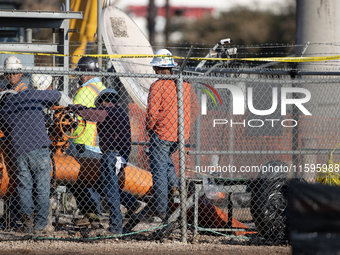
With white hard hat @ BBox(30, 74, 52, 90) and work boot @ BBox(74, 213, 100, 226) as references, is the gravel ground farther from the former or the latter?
white hard hat @ BBox(30, 74, 52, 90)

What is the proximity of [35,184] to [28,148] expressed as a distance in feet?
1.45

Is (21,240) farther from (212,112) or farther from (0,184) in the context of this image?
(212,112)

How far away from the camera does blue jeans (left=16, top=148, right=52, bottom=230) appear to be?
502cm

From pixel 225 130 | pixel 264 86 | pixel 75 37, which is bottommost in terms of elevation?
pixel 225 130

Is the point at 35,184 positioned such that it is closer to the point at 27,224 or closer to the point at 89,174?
the point at 27,224

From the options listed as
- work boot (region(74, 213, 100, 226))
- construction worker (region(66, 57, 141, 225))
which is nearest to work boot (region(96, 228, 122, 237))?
construction worker (region(66, 57, 141, 225))

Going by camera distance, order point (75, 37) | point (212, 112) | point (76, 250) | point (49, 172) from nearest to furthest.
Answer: point (76, 250) → point (49, 172) → point (212, 112) → point (75, 37)

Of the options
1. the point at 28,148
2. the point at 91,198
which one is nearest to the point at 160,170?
→ the point at 91,198

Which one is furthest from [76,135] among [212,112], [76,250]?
[212,112]

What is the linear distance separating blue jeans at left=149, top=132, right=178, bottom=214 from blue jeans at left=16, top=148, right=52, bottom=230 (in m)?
1.23

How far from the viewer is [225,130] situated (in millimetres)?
6895

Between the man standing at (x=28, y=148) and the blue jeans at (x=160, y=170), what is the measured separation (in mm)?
1220

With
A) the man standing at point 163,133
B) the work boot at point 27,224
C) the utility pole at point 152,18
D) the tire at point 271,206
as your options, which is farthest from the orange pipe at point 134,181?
the utility pole at point 152,18

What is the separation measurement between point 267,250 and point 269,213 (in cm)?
50
